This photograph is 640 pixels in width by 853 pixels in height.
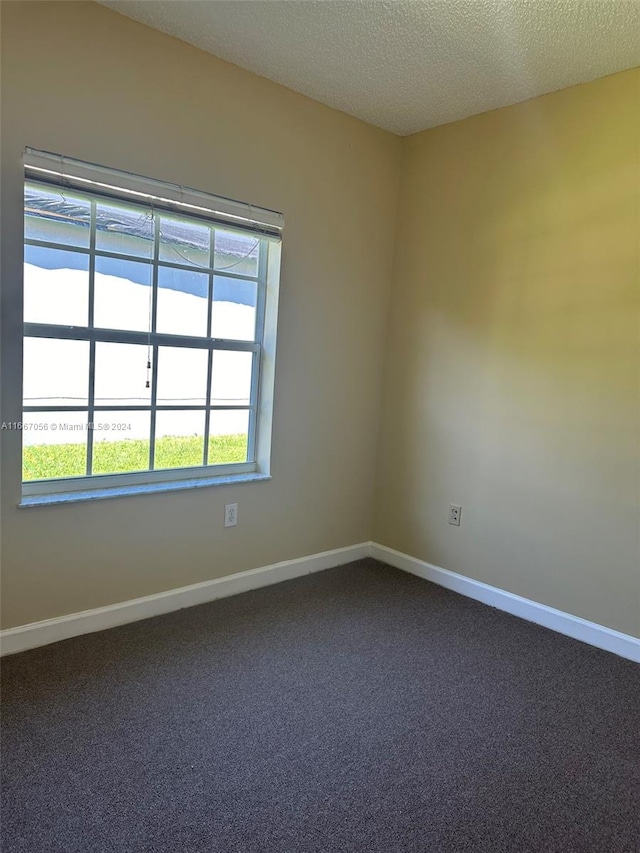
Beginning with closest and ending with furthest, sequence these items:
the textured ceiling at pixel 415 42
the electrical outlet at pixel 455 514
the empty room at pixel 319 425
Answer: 1. the empty room at pixel 319 425
2. the textured ceiling at pixel 415 42
3. the electrical outlet at pixel 455 514

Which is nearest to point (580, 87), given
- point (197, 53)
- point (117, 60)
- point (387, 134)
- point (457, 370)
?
point (387, 134)

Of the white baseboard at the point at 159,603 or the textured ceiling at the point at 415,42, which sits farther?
the white baseboard at the point at 159,603

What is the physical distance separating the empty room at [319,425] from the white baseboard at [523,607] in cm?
2

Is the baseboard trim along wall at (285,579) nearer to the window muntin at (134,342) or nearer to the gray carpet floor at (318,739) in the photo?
the gray carpet floor at (318,739)

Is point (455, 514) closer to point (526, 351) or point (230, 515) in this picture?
point (526, 351)

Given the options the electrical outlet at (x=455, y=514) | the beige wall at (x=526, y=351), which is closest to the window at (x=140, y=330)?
the beige wall at (x=526, y=351)

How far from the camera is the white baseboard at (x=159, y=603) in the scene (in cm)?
222

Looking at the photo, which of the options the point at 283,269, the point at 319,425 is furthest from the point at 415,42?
the point at 319,425

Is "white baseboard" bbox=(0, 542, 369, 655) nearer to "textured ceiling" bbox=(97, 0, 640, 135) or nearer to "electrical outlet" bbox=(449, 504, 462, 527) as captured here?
"electrical outlet" bbox=(449, 504, 462, 527)

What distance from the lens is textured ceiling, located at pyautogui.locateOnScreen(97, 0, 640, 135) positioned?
2.03 m

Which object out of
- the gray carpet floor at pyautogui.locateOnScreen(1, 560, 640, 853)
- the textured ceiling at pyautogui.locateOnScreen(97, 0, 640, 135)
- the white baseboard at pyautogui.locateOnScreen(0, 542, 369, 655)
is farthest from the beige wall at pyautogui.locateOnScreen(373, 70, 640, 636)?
the white baseboard at pyautogui.locateOnScreen(0, 542, 369, 655)

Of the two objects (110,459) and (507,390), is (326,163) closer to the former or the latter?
(507,390)

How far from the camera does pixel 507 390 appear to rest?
9.36ft

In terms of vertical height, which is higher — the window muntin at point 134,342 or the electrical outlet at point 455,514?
the window muntin at point 134,342
